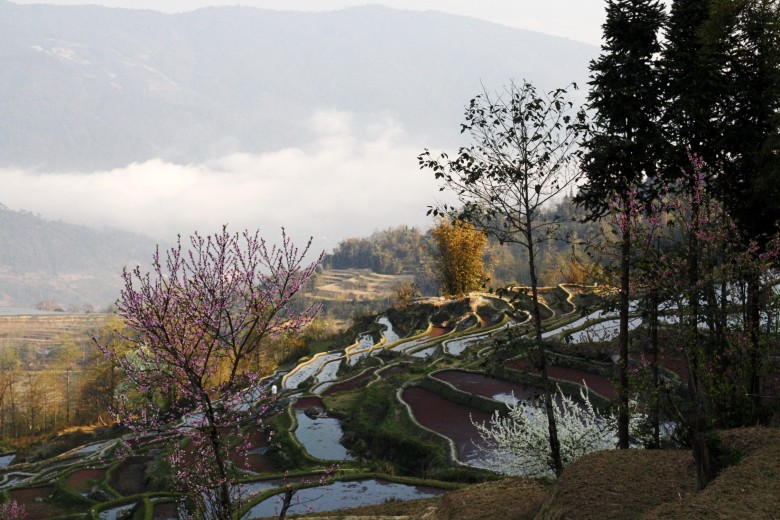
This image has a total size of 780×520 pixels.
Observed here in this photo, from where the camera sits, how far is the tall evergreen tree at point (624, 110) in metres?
22.4

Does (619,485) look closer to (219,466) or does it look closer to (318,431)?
(219,466)

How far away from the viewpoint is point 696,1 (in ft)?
81.0

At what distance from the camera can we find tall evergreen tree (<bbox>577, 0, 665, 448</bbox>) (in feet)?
73.5

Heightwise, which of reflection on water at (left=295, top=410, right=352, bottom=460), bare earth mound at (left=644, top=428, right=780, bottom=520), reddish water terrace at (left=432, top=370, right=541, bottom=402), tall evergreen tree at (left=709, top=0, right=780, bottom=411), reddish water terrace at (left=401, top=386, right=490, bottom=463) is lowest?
reflection on water at (left=295, top=410, right=352, bottom=460)

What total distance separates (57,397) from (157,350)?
362 ft

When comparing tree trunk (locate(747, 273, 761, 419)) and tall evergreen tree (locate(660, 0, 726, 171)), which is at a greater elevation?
tall evergreen tree (locate(660, 0, 726, 171))

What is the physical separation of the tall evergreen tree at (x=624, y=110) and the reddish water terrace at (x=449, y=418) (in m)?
13.3

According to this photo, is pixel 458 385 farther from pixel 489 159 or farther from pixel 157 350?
pixel 157 350

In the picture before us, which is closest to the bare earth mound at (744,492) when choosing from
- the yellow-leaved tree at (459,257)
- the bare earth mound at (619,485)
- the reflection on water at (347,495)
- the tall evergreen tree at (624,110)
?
the bare earth mound at (619,485)

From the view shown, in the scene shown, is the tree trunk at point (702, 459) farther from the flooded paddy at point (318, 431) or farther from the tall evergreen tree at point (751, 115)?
the flooded paddy at point (318, 431)

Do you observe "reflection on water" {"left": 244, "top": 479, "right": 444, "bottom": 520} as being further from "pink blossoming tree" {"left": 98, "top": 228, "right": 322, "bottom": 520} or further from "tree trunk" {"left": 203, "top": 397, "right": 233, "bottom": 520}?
"pink blossoming tree" {"left": 98, "top": 228, "right": 322, "bottom": 520}

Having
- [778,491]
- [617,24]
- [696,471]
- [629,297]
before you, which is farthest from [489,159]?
[778,491]

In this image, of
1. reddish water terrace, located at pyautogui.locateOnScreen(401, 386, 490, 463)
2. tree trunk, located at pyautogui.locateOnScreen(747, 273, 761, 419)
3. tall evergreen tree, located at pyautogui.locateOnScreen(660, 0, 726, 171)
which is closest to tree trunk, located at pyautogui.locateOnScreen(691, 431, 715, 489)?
tree trunk, located at pyautogui.locateOnScreen(747, 273, 761, 419)

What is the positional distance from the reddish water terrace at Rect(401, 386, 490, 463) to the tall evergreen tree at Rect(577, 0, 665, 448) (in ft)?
43.6
